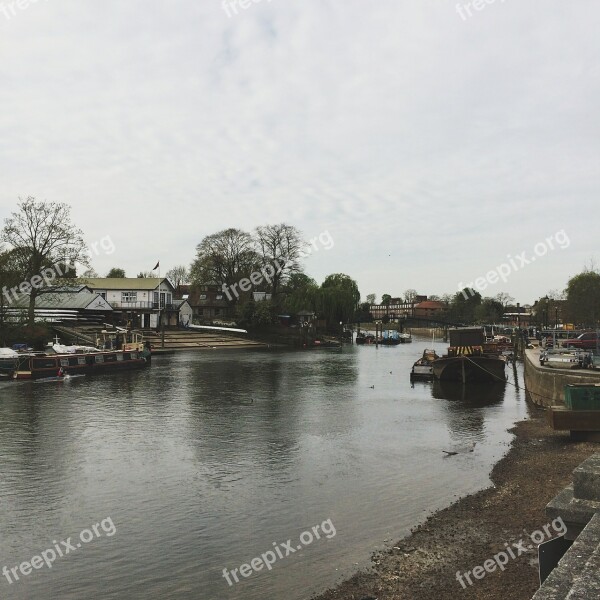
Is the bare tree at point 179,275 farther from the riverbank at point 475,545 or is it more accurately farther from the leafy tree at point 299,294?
the riverbank at point 475,545

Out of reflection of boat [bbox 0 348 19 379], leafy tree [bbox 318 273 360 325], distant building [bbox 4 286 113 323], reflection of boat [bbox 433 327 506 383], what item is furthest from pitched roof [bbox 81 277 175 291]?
reflection of boat [bbox 433 327 506 383]

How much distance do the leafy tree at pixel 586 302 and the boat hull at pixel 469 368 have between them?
38.2 metres

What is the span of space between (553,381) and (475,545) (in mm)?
18003

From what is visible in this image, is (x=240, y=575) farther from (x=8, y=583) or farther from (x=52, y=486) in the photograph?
(x=52, y=486)

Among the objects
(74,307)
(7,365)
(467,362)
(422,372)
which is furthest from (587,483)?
(74,307)

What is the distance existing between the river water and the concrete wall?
154 centimetres

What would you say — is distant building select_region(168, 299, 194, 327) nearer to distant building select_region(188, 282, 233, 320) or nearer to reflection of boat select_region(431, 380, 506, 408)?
distant building select_region(188, 282, 233, 320)

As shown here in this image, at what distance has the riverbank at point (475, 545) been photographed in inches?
364

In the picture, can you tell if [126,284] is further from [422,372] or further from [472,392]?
[472,392]

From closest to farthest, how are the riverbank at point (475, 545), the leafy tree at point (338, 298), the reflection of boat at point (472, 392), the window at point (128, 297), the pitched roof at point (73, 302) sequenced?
the riverbank at point (475, 545) → the reflection of boat at point (472, 392) → the pitched roof at point (73, 302) → the window at point (128, 297) → the leafy tree at point (338, 298)

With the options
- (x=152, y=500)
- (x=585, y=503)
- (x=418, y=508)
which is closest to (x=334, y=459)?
(x=418, y=508)

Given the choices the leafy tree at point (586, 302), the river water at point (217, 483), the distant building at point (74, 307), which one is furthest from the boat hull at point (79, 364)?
the leafy tree at point (586, 302)

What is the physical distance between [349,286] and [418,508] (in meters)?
89.8

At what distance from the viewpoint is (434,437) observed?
22484 millimetres
